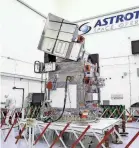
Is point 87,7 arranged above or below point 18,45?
above

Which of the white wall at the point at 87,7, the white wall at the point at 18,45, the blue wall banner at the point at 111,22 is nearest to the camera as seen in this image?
the white wall at the point at 18,45

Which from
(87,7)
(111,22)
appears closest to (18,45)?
(87,7)

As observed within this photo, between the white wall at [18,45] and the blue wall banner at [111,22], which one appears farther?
the blue wall banner at [111,22]

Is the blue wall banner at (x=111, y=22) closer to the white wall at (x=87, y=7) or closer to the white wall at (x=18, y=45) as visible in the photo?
the white wall at (x=87, y=7)

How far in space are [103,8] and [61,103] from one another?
7.46 meters

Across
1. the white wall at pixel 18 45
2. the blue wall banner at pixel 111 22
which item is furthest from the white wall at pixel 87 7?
the white wall at pixel 18 45

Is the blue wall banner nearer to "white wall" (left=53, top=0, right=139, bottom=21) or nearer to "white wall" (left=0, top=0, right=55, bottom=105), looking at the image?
"white wall" (left=53, top=0, right=139, bottom=21)

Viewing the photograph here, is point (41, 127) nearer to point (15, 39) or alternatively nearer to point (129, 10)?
point (15, 39)

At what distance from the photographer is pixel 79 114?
4.34 meters

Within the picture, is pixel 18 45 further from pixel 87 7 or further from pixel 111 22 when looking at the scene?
pixel 111 22

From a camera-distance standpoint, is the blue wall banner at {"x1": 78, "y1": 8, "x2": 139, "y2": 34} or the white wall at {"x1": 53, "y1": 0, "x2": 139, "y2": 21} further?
Result: the white wall at {"x1": 53, "y1": 0, "x2": 139, "y2": 21}

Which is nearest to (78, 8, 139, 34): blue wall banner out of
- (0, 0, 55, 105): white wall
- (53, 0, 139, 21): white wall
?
(53, 0, 139, 21): white wall

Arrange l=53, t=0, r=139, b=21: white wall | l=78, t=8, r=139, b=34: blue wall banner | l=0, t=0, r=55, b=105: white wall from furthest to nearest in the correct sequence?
l=53, t=0, r=139, b=21: white wall → l=78, t=8, r=139, b=34: blue wall banner → l=0, t=0, r=55, b=105: white wall

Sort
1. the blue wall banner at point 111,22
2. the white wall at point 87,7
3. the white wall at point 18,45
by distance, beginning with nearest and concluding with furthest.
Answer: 1. the white wall at point 18,45
2. the blue wall banner at point 111,22
3. the white wall at point 87,7
